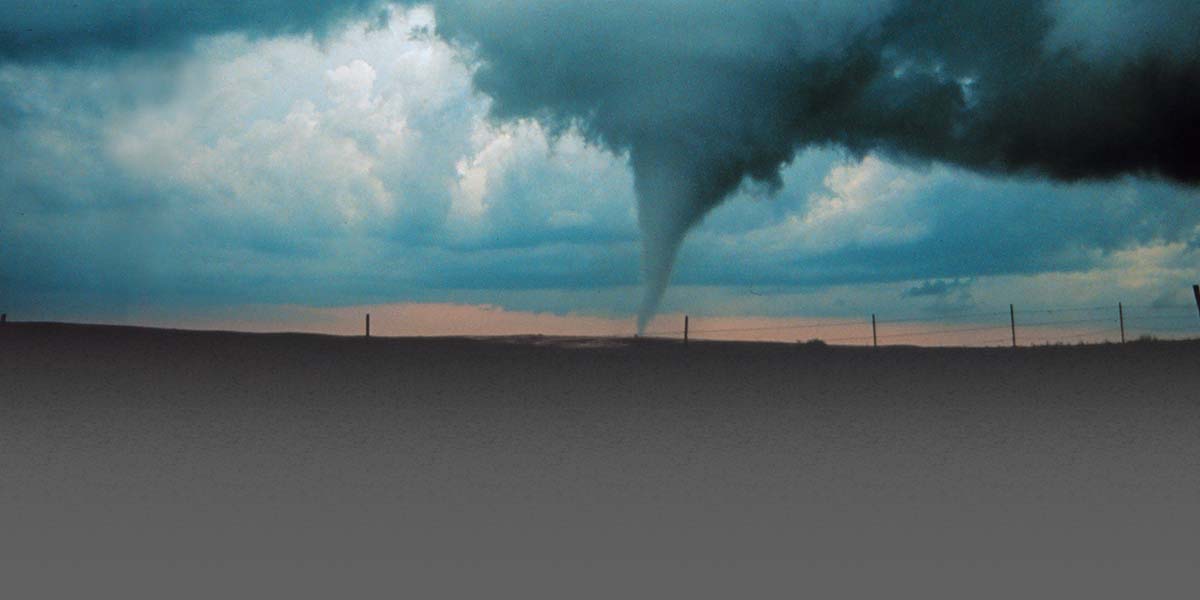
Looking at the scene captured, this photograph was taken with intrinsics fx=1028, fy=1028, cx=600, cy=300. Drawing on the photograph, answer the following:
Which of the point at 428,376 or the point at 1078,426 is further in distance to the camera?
the point at 428,376

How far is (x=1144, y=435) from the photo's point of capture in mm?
17156

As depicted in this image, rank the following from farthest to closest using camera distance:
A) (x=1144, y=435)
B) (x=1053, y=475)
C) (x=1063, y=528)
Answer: (x=1144, y=435)
(x=1053, y=475)
(x=1063, y=528)

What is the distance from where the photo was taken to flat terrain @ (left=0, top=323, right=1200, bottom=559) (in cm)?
1081

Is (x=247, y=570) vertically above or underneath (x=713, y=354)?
underneath

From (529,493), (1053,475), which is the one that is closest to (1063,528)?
(1053,475)

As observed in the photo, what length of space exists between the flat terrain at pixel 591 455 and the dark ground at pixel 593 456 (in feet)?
0.21

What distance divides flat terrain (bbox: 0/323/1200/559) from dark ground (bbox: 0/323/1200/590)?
6 centimetres

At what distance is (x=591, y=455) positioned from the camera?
1567 cm

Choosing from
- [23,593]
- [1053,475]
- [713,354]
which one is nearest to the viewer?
[23,593]

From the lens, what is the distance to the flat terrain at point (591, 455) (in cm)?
1081

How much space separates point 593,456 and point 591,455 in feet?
0.23

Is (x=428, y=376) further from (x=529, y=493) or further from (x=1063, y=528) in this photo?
(x=1063, y=528)

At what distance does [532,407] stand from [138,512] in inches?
353

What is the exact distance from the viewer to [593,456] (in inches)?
615
